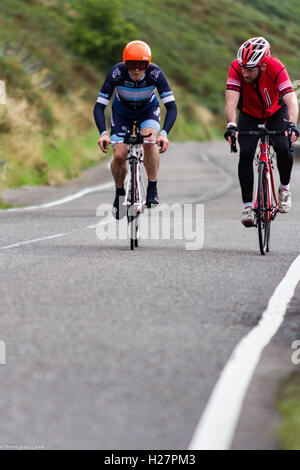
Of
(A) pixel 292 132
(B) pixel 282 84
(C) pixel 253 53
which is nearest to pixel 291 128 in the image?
(A) pixel 292 132

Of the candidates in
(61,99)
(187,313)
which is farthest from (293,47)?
(187,313)

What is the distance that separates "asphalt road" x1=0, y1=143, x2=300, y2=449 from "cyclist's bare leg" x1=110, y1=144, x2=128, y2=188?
74 centimetres

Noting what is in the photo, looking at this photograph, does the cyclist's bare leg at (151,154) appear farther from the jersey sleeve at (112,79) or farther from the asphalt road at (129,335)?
the asphalt road at (129,335)

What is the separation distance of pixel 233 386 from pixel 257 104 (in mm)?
5745

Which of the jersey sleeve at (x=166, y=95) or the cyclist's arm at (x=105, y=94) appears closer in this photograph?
the cyclist's arm at (x=105, y=94)

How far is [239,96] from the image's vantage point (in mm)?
10125

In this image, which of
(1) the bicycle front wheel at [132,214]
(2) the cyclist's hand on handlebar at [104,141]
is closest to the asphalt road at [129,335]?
(1) the bicycle front wheel at [132,214]

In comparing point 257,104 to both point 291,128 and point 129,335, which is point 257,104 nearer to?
point 291,128

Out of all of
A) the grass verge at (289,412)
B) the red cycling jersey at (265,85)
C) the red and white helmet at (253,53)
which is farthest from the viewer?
the red cycling jersey at (265,85)

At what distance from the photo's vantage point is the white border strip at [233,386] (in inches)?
162

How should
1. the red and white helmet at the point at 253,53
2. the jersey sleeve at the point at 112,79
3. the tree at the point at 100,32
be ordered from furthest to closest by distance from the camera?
the tree at the point at 100,32 < the jersey sleeve at the point at 112,79 < the red and white helmet at the point at 253,53

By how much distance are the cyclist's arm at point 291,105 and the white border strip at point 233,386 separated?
323cm

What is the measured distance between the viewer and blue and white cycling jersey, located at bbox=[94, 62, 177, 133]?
10.6 metres

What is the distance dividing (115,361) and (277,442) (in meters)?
1.44
